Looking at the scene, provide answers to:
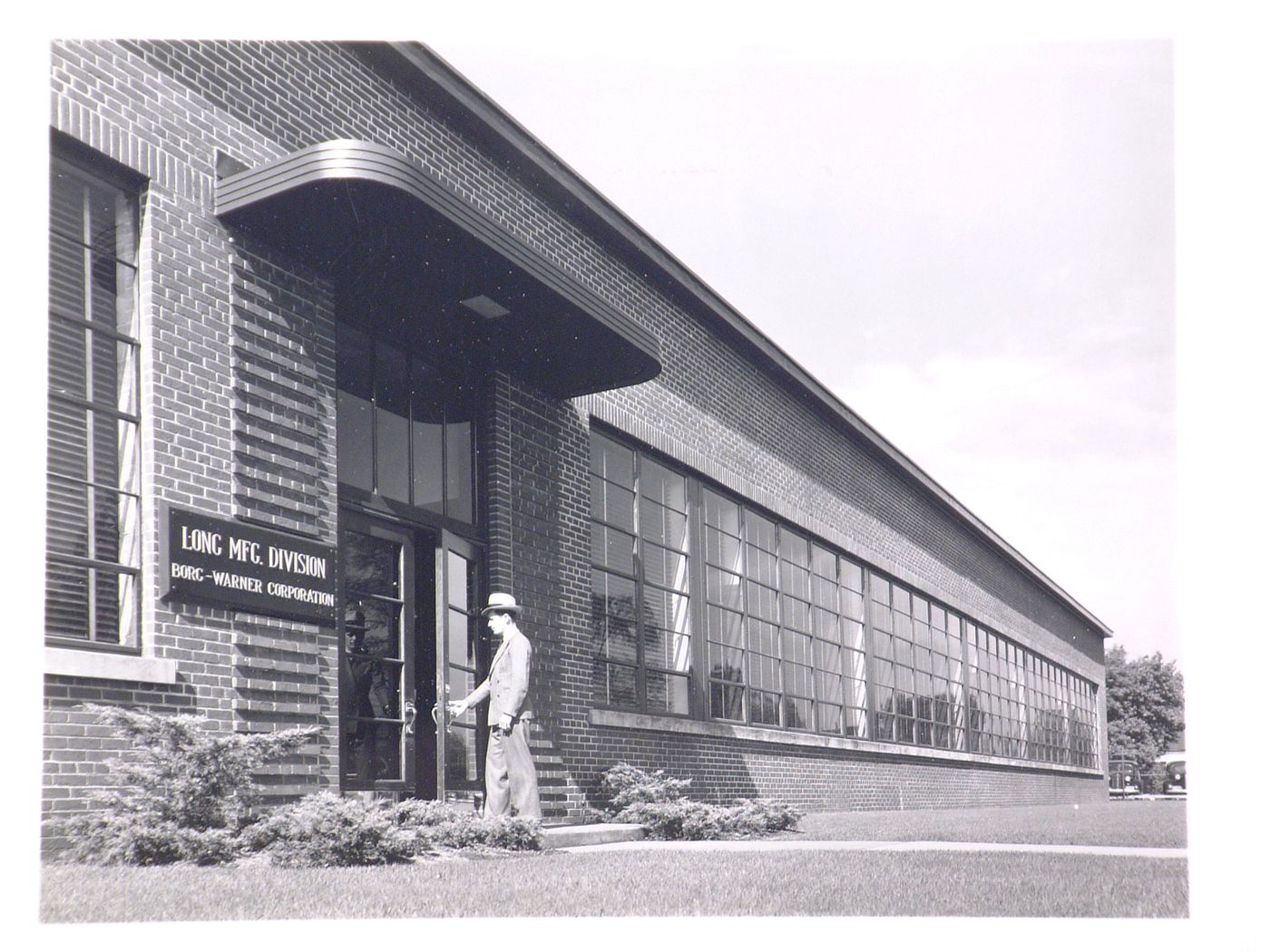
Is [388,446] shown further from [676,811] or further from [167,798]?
[676,811]

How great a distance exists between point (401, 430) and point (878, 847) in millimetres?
4801

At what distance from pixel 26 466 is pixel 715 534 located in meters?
9.35

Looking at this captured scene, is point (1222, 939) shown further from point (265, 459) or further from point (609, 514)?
point (609, 514)

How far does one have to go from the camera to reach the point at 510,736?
33.7 ft

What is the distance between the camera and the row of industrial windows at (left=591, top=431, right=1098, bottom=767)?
1395cm

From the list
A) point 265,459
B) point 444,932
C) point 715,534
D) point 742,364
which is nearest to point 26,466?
point 265,459

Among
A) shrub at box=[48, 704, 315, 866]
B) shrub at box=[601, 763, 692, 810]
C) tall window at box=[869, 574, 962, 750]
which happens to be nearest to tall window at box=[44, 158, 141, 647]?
shrub at box=[48, 704, 315, 866]

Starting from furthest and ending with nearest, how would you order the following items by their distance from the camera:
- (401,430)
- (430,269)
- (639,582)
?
(639,582)
(401,430)
(430,269)

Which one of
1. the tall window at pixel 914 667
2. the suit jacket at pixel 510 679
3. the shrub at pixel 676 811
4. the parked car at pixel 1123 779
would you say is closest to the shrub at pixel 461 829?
the suit jacket at pixel 510 679

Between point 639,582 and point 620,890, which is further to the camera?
point 639,582

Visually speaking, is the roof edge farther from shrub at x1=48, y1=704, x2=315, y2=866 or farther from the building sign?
shrub at x1=48, y1=704, x2=315, y2=866

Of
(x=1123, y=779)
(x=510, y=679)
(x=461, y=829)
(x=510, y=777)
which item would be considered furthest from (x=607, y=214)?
(x=1123, y=779)

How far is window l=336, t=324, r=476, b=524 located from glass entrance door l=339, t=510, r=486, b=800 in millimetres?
298

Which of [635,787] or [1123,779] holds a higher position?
[635,787]
